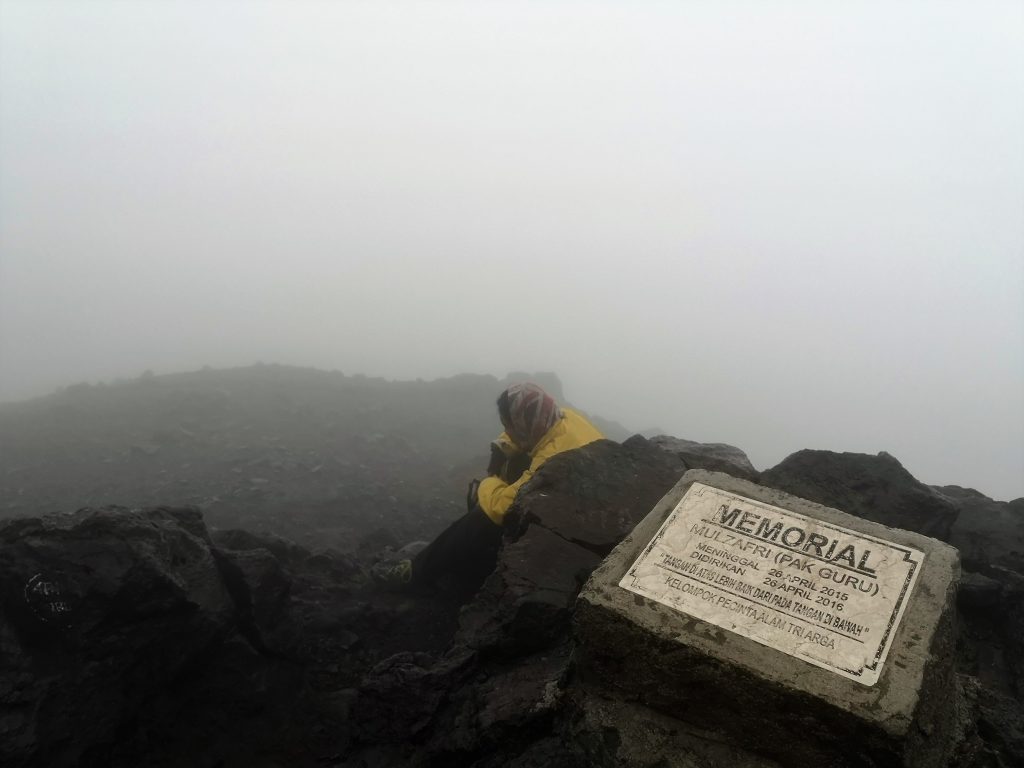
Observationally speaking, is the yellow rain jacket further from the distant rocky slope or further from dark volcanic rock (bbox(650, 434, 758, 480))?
the distant rocky slope

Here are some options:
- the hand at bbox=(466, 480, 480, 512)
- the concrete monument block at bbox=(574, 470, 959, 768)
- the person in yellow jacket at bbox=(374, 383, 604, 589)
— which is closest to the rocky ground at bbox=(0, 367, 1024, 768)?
the concrete monument block at bbox=(574, 470, 959, 768)

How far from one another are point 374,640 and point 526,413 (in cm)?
302

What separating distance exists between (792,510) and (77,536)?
6046mm

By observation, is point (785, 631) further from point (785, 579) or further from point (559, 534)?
point (559, 534)

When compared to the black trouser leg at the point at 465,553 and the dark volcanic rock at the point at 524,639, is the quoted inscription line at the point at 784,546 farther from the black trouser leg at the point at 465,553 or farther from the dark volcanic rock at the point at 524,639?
the black trouser leg at the point at 465,553

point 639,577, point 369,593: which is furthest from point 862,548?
point 369,593

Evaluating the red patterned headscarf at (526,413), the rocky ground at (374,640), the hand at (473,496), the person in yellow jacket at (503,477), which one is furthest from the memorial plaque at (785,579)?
the hand at (473,496)

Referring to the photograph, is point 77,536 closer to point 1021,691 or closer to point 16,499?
point 1021,691

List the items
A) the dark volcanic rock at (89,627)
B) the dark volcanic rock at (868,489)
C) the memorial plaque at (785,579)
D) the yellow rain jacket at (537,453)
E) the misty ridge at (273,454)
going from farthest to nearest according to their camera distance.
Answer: the misty ridge at (273,454)
the yellow rain jacket at (537,453)
the dark volcanic rock at (868,489)
the dark volcanic rock at (89,627)
the memorial plaque at (785,579)

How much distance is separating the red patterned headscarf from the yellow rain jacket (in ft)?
0.33

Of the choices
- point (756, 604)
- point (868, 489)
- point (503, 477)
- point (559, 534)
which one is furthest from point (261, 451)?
point (756, 604)

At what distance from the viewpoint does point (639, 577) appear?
425 centimetres

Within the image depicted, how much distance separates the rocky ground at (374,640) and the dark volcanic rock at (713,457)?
1.6 inches

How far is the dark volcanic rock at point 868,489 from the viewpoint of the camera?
258 inches
